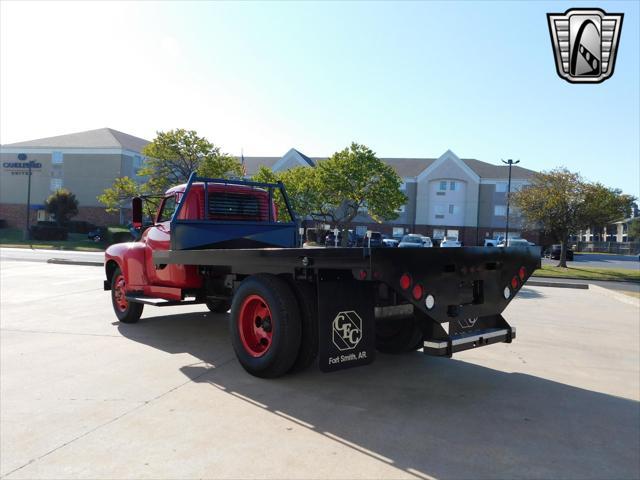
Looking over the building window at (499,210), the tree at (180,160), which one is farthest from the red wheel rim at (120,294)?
the building window at (499,210)

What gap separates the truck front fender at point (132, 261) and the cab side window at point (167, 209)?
51 centimetres

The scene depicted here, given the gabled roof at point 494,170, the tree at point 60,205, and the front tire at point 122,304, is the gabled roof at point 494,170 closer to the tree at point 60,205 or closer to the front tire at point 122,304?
the tree at point 60,205

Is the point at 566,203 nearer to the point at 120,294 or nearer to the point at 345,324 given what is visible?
the point at 120,294

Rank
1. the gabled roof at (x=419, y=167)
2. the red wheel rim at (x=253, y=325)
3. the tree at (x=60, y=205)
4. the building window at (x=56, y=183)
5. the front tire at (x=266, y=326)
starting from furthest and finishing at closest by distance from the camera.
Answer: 1. the gabled roof at (x=419, y=167)
2. the building window at (x=56, y=183)
3. the tree at (x=60, y=205)
4. the red wheel rim at (x=253, y=325)
5. the front tire at (x=266, y=326)

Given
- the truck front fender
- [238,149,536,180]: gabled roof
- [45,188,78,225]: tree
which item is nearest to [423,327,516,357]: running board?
the truck front fender

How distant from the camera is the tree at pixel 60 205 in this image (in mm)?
46219

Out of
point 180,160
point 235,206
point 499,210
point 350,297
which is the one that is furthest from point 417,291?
point 499,210

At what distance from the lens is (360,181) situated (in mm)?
32844

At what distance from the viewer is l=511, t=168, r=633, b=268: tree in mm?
26094

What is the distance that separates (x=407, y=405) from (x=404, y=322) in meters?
1.65

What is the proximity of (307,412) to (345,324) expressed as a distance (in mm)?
804

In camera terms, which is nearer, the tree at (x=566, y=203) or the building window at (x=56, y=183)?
the tree at (x=566, y=203)

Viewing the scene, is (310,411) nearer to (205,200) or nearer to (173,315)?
(205,200)

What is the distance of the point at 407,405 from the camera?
4.25 metres
